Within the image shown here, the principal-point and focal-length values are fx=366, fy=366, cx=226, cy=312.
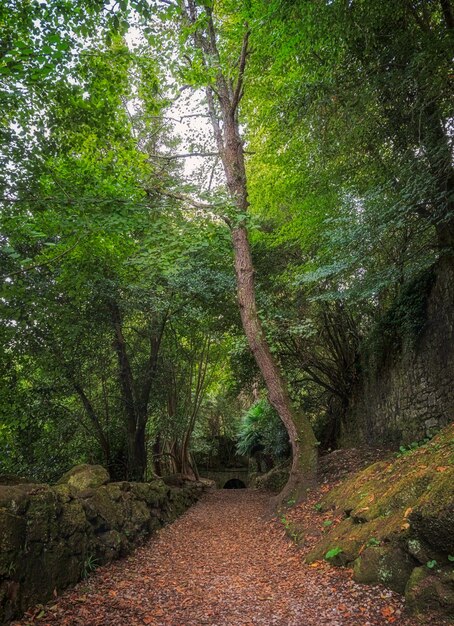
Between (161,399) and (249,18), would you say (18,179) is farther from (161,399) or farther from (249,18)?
(161,399)

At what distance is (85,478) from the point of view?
536 centimetres

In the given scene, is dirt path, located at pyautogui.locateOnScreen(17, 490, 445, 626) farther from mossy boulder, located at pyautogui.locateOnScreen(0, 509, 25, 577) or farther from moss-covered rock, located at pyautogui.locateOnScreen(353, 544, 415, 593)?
mossy boulder, located at pyautogui.locateOnScreen(0, 509, 25, 577)

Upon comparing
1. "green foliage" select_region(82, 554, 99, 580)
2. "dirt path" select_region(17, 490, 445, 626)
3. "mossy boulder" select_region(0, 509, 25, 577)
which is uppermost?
"mossy boulder" select_region(0, 509, 25, 577)

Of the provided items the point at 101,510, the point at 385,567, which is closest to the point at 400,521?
the point at 385,567

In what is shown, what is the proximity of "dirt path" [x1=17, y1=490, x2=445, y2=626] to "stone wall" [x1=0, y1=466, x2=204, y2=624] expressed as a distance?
175 millimetres

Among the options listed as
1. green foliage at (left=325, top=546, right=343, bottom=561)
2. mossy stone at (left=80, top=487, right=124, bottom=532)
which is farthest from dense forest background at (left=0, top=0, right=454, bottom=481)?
green foliage at (left=325, top=546, right=343, bottom=561)

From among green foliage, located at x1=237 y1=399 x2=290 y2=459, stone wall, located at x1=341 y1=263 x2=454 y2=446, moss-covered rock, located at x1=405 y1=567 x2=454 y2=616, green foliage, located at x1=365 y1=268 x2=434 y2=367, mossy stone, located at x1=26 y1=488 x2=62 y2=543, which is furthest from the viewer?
green foliage, located at x1=237 y1=399 x2=290 y2=459

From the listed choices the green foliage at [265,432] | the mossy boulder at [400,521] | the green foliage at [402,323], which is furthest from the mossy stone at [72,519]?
the green foliage at [265,432]

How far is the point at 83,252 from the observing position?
242 inches

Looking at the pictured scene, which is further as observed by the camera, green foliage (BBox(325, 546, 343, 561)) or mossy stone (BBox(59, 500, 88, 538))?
mossy stone (BBox(59, 500, 88, 538))

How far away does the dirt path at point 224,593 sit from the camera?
9.66ft

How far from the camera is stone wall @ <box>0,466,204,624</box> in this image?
3.07 m

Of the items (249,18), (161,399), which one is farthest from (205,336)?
(249,18)

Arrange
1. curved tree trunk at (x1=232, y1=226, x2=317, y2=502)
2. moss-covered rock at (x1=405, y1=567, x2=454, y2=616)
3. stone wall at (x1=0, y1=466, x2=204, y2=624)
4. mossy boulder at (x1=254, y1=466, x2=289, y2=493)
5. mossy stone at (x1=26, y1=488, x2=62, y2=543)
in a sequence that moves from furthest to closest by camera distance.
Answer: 1. mossy boulder at (x1=254, y1=466, x2=289, y2=493)
2. curved tree trunk at (x1=232, y1=226, x2=317, y2=502)
3. mossy stone at (x1=26, y1=488, x2=62, y2=543)
4. stone wall at (x1=0, y1=466, x2=204, y2=624)
5. moss-covered rock at (x1=405, y1=567, x2=454, y2=616)
